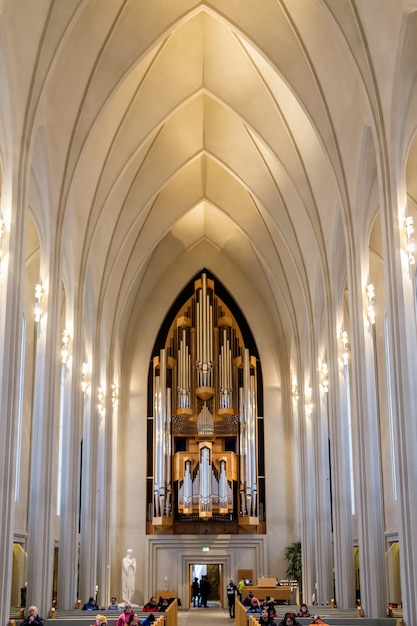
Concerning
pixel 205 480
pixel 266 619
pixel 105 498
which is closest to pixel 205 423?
pixel 205 480

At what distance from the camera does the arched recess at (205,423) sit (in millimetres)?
28641

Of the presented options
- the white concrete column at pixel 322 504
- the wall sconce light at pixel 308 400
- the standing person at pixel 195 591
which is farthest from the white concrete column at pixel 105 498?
the white concrete column at pixel 322 504

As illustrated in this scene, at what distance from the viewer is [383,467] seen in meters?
23.2

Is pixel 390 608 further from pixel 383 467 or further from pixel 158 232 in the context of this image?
pixel 158 232

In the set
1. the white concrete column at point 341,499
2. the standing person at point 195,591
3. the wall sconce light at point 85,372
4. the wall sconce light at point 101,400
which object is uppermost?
the wall sconce light at point 85,372

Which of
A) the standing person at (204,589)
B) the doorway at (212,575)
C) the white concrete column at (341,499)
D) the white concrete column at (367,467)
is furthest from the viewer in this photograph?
the doorway at (212,575)

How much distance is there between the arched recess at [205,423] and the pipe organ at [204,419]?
34 millimetres

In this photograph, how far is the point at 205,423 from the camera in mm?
29406

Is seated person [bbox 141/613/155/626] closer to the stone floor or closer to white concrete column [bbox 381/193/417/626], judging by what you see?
white concrete column [bbox 381/193/417/626]

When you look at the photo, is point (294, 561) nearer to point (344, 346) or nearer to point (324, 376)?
point (324, 376)

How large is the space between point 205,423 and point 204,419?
15 centimetres

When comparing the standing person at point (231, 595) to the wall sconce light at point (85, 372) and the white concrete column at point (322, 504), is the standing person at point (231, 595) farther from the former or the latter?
the wall sconce light at point (85, 372)

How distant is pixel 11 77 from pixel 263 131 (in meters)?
9.00

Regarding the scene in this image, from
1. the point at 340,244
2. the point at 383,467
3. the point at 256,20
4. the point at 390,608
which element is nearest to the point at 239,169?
the point at 340,244
